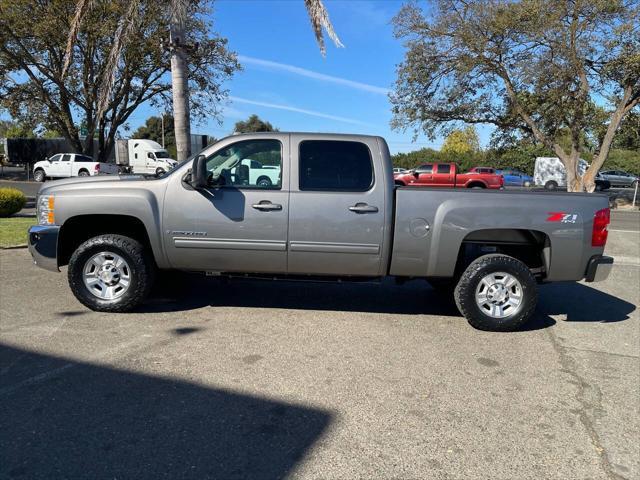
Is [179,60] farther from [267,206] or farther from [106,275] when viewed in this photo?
[267,206]

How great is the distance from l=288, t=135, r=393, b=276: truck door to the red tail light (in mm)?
2099

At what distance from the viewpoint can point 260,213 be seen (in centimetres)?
486

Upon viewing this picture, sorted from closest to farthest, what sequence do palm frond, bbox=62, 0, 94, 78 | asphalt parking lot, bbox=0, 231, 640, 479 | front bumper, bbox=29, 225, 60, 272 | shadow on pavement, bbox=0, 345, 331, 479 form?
1. shadow on pavement, bbox=0, 345, 331, 479
2. asphalt parking lot, bbox=0, 231, 640, 479
3. front bumper, bbox=29, 225, 60, 272
4. palm frond, bbox=62, 0, 94, 78

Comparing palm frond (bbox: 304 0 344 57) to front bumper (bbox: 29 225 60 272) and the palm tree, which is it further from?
front bumper (bbox: 29 225 60 272)

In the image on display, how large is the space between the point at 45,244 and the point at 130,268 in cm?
91

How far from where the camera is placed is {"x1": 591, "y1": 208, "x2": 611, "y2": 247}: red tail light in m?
4.79

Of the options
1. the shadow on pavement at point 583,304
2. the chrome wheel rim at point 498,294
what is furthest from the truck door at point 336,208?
the shadow on pavement at point 583,304

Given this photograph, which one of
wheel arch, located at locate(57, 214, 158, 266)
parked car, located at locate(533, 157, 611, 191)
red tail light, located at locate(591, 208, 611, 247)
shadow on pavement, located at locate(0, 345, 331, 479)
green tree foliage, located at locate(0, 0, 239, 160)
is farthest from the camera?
parked car, located at locate(533, 157, 611, 191)

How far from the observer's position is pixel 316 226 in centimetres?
485

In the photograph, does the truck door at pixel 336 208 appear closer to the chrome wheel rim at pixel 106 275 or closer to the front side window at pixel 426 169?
the chrome wheel rim at pixel 106 275

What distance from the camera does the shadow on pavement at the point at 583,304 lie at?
579cm

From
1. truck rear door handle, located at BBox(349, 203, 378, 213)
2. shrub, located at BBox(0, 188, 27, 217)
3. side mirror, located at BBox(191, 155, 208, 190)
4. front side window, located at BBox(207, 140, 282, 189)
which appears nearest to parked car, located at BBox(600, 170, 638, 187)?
shrub, located at BBox(0, 188, 27, 217)

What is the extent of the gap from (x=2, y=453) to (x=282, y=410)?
5.33ft

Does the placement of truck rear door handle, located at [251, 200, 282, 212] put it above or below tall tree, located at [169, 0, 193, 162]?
below
